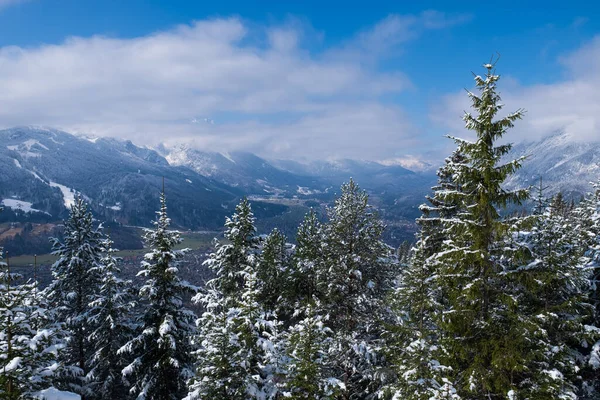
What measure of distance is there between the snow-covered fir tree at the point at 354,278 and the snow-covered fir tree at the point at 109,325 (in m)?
12.8

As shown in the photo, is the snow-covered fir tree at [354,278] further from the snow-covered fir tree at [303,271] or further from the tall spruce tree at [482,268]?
the tall spruce tree at [482,268]

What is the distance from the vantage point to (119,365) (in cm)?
2264

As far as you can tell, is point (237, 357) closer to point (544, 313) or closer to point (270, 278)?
point (270, 278)

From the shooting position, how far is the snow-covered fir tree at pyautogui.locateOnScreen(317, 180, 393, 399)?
1898 centimetres

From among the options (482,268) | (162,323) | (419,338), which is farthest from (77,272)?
(482,268)

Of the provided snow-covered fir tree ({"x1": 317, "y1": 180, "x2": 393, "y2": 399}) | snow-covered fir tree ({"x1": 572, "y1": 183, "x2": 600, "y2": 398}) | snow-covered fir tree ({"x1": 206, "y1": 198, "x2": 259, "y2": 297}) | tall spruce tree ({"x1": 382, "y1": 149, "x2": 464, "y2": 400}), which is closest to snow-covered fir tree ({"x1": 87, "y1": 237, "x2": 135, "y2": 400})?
snow-covered fir tree ({"x1": 206, "y1": 198, "x2": 259, "y2": 297})

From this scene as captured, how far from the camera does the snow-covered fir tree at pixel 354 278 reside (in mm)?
18984

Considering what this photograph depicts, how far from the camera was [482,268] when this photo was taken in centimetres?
1196

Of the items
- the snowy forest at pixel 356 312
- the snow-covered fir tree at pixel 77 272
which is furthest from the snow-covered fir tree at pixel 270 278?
the snow-covered fir tree at pixel 77 272

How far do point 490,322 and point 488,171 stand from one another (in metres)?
5.35

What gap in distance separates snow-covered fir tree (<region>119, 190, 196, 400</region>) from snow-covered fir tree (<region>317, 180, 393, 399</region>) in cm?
841

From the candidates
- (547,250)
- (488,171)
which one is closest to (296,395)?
(488,171)

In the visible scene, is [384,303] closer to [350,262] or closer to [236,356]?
[350,262]

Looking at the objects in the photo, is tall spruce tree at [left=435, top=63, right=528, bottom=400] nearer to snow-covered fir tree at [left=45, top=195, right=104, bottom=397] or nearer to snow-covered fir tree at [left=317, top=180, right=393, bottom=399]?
snow-covered fir tree at [left=317, top=180, right=393, bottom=399]
